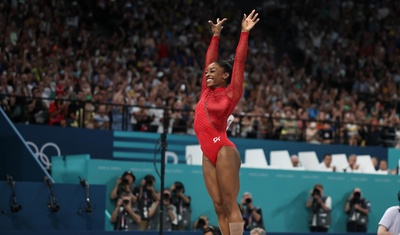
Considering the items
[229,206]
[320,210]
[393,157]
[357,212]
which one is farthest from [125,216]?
[393,157]

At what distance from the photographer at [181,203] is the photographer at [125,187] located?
805mm

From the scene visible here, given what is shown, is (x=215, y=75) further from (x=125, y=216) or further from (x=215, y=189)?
(x=125, y=216)

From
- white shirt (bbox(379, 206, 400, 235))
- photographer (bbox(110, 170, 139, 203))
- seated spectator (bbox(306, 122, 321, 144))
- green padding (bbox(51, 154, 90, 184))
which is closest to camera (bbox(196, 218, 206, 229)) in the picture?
photographer (bbox(110, 170, 139, 203))

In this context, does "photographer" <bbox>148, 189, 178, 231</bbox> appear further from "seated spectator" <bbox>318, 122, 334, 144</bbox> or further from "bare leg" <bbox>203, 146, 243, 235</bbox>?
"bare leg" <bbox>203, 146, 243, 235</bbox>

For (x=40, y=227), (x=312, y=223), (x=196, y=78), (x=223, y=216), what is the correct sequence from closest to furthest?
(x=223, y=216) < (x=40, y=227) < (x=312, y=223) < (x=196, y=78)

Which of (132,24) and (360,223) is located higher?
(132,24)

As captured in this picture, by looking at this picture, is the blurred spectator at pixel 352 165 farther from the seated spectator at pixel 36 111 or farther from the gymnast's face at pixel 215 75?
the gymnast's face at pixel 215 75

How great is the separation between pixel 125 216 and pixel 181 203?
4.64 ft

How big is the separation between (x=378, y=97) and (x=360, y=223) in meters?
7.47

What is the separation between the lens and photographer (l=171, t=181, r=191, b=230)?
17.3 m

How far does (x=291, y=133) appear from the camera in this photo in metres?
21.8

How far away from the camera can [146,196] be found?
17016mm

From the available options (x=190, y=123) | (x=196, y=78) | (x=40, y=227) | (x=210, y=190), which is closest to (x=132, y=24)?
(x=196, y=78)

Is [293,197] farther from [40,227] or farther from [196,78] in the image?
[40,227]
